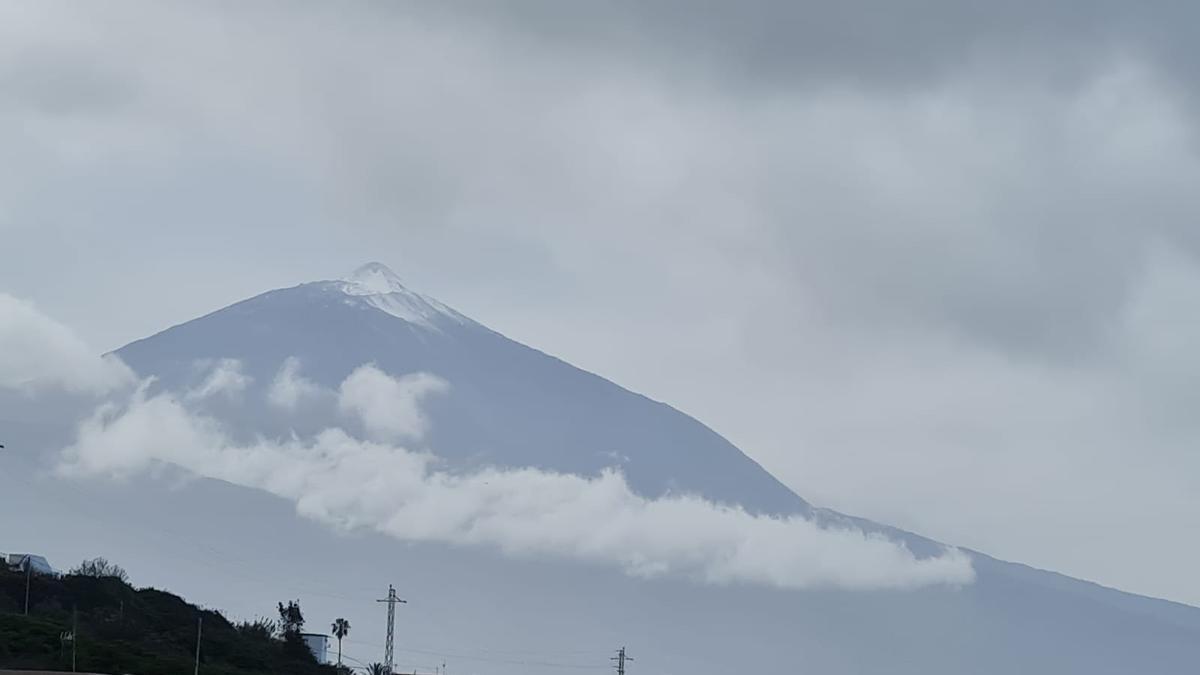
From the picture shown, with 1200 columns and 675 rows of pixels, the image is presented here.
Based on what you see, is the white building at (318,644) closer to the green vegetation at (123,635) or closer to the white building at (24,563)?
the green vegetation at (123,635)

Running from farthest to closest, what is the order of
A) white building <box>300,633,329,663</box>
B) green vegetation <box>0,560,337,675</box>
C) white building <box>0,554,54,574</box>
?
white building <box>300,633,329,663</box>
white building <box>0,554,54,574</box>
green vegetation <box>0,560,337,675</box>

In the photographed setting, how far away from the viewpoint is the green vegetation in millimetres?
112875

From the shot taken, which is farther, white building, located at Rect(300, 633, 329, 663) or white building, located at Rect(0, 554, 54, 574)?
white building, located at Rect(300, 633, 329, 663)

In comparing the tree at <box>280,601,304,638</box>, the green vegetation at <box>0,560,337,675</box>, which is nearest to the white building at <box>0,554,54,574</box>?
the green vegetation at <box>0,560,337,675</box>

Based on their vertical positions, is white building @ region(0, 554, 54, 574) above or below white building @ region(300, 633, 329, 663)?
above

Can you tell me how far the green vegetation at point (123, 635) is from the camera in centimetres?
11288

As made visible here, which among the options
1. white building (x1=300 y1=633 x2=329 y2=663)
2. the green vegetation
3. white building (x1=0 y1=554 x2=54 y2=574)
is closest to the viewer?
the green vegetation

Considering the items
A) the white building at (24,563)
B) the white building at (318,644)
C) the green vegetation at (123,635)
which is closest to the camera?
the green vegetation at (123,635)

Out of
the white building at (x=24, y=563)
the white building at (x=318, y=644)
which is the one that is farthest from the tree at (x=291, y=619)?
the white building at (x=24, y=563)

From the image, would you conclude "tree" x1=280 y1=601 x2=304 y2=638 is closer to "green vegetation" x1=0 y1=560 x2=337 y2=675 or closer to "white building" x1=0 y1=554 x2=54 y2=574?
"green vegetation" x1=0 y1=560 x2=337 y2=675

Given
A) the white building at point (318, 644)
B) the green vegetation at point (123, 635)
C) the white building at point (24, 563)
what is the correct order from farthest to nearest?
the white building at point (318, 644) < the white building at point (24, 563) < the green vegetation at point (123, 635)

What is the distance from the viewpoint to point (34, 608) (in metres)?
141

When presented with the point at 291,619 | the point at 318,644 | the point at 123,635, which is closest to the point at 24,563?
the point at 291,619

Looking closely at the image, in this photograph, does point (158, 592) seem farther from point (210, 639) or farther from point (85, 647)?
point (85, 647)
